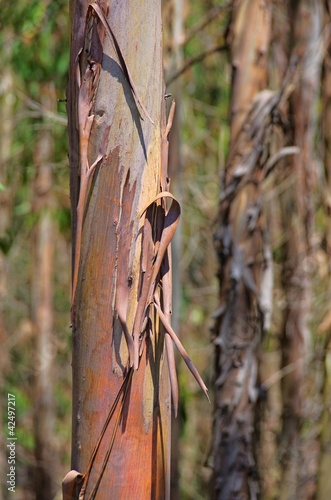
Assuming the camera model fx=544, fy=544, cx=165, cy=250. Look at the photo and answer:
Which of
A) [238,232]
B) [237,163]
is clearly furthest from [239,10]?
[238,232]

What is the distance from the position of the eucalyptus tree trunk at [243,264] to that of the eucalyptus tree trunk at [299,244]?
596mm

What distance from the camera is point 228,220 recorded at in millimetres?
2721

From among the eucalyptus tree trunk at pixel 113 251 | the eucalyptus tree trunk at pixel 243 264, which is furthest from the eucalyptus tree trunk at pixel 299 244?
the eucalyptus tree trunk at pixel 113 251

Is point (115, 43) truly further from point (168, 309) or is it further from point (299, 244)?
point (299, 244)

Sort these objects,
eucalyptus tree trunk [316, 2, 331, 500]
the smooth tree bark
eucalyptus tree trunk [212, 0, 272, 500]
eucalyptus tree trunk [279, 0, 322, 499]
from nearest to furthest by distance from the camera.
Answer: eucalyptus tree trunk [212, 0, 272, 500], eucalyptus tree trunk [316, 2, 331, 500], eucalyptus tree trunk [279, 0, 322, 499], the smooth tree bark

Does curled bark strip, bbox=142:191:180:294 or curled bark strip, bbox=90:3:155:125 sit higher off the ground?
curled bark strip, bbox=90:3:155:125

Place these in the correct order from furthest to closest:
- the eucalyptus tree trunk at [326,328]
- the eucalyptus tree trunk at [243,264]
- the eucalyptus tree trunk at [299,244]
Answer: the eucalyptus tree trunk at [299,244] < the eucalyptus tree trunk at [326,328] < the eucalyptus tree trunk at [243,264]

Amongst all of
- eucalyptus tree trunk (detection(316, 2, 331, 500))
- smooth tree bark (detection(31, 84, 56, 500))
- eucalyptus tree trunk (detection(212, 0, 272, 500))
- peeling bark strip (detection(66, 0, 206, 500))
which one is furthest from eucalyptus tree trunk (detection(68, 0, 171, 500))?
smooth tree bark (detection(31, 84, 56, 500))

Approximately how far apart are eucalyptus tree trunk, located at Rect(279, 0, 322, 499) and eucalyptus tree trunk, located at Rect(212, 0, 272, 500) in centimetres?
60

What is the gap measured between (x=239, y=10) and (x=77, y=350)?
2.26m

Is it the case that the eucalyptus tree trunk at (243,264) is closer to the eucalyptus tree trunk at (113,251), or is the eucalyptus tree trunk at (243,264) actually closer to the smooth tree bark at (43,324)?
the eucalyptus tree trunk at (113,251)

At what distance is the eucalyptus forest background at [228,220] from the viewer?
8.86ft

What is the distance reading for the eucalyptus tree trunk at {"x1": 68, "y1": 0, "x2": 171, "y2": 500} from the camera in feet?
3.89

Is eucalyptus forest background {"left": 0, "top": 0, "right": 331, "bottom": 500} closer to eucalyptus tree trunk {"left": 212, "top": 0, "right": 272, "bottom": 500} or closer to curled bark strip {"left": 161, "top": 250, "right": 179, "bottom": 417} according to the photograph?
eucalyptus tree trunk {"left": 212, "top": 0, "right": 272, "bottom": 500}
